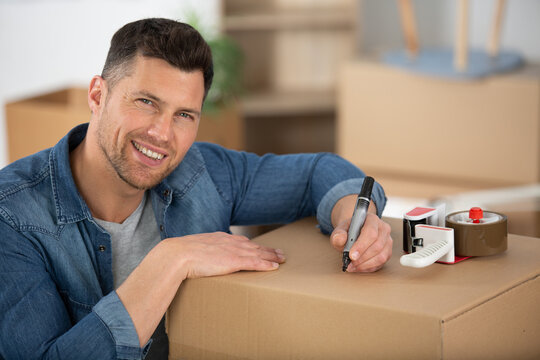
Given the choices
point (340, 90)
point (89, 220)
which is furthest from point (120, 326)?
point (340, 90)

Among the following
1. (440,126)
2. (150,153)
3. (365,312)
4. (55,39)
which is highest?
(55,39)

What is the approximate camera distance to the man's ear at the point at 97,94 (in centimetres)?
131

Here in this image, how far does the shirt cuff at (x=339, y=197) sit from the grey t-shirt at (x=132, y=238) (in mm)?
303

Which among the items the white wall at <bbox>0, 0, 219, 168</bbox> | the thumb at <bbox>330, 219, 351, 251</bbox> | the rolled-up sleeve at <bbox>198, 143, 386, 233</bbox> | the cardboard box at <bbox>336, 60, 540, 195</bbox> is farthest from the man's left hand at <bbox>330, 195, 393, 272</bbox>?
the white wall at <bbox>0, 0, 219, 168</bbox>

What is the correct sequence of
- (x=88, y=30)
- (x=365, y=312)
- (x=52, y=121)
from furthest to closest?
(x=88, y=30), (x=52, y=121), (x=365, y=312)

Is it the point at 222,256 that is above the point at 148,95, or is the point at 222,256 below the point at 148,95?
below

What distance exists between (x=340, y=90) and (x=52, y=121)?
1.21 metres

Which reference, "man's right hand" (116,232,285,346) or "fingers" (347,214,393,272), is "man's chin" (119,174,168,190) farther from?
"fingers" (347,214,393,272)

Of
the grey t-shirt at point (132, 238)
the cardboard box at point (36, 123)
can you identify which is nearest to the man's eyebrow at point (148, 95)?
the grey t-shirt at point (132, 238)

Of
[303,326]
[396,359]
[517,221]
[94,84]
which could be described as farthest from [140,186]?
[517,221]

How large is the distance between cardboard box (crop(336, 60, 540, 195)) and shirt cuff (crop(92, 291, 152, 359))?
7.38 ft

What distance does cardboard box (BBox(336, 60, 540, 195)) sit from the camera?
297cm

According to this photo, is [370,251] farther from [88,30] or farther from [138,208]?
[88,30]

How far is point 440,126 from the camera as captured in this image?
124 inches
